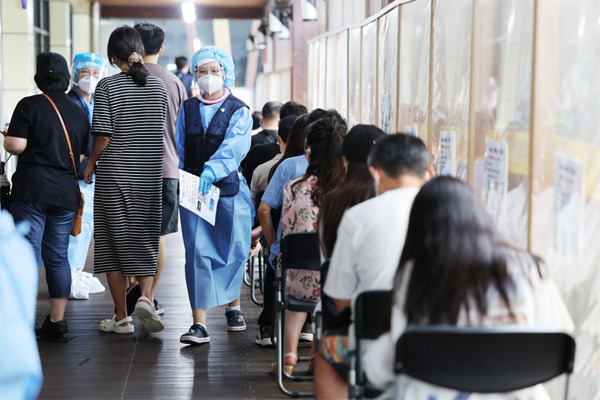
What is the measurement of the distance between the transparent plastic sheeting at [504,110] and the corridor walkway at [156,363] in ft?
5.41

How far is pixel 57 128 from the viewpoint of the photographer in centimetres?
485

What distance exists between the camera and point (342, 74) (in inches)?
293

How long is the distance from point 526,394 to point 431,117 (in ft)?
6.43

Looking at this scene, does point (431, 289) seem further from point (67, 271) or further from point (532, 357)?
point (67, 271)

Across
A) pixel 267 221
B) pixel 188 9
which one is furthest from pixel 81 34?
pixel 267 221

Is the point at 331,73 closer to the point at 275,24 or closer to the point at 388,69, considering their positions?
the point at 388,69

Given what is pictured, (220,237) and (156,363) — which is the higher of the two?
(220,237)

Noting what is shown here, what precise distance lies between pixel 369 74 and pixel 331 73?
7.29ft

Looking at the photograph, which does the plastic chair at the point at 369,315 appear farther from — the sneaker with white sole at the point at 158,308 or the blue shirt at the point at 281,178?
the sneaker with white sole at the point at 158,308

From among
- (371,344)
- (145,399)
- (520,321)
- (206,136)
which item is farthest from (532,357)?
(206,136)

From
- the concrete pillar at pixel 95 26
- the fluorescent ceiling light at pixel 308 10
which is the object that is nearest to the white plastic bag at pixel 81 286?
the fluorescent ceiling light at pixel 308 10

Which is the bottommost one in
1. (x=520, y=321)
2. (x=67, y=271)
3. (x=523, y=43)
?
(x=67, y=271)

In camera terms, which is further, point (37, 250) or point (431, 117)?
point (37, 250)

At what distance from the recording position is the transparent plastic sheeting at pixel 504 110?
2770mm
